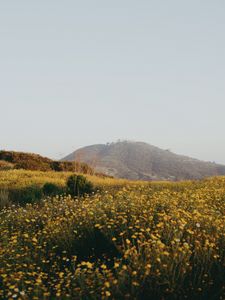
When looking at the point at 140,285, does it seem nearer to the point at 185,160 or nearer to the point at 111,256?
the point at 111,256

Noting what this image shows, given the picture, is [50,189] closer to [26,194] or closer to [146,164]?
[26,194]

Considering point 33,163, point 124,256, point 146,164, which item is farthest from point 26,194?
point 146,164

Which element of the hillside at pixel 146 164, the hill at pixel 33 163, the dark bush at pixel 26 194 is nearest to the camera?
the dark bush at pixel 26 194

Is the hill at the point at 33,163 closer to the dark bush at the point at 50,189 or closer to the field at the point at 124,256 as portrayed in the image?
the dark bush at the point at 50,189

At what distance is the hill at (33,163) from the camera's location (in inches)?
1052

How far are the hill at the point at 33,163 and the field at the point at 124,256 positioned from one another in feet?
54.4

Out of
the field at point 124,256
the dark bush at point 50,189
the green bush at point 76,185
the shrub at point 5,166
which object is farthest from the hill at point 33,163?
the field at point 124,256

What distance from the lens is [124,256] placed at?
5.38 meters

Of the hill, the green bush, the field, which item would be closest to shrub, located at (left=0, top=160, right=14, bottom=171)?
the hill

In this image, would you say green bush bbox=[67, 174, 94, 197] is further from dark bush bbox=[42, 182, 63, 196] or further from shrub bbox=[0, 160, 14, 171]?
shrub bbox=[0, 160, 14, 171]

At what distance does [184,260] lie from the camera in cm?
541

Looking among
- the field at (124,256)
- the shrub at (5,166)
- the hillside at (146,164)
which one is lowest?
the field at (124,256)

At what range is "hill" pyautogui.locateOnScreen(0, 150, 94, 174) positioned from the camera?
2672 cm

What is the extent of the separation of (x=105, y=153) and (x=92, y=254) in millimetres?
69303
